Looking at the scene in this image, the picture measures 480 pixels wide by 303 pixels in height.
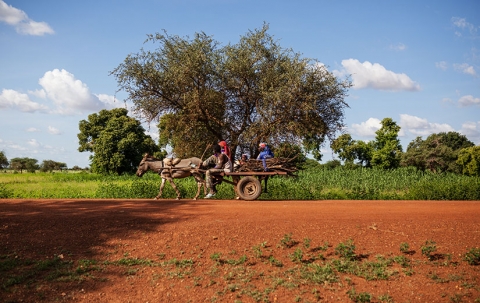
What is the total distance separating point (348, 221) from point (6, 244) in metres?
8.73

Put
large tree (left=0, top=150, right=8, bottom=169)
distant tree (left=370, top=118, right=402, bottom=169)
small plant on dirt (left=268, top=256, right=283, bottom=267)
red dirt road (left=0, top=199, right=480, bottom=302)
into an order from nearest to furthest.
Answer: red dirt road (left=0, top=199, right=480, bottom=302) → small plant on dirt (left=268, top=256, right=283, bottom=267) → distant tree (left=370, top=118, right=402, bottom=169) → large tree (left=0, top=150, right=8, bottom=169)

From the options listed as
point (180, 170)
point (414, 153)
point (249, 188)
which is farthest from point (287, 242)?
point (414, 153)

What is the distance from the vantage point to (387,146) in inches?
2601

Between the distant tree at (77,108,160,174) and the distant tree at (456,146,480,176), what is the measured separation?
4160cm

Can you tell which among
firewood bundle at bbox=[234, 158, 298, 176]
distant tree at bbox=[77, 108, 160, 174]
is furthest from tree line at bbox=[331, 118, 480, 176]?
firewood bundle at bbox=[234, 158, 298, 176]

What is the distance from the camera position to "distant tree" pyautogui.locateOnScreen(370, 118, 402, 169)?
65750 millimetres

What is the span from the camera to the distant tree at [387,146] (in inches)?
2589

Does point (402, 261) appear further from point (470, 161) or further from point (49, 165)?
point (49, 165)

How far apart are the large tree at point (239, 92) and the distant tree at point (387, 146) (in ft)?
144

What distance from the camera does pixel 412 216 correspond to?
13438mm

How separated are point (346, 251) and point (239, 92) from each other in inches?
616

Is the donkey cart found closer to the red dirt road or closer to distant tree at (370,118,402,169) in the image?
the red dirt road

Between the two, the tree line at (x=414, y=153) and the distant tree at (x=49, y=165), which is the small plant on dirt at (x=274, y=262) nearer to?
the tree line at (x=414, y=153)

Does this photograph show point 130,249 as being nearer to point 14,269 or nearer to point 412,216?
point 14,269
